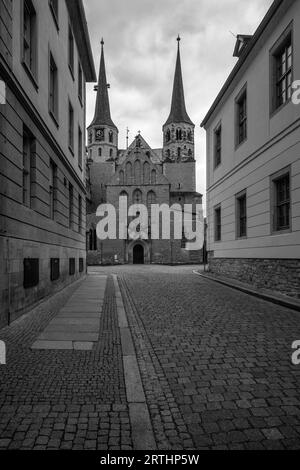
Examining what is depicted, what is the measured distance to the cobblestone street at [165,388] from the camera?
291cm

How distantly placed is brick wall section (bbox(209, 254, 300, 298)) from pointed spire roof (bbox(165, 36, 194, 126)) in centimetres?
5530

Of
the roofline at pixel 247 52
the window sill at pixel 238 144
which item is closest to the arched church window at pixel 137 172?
the roofline at pixel 247 52

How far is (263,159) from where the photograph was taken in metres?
12.5

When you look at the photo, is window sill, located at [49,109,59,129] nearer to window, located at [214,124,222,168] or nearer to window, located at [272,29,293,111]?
window, located at [272,29,293,111]

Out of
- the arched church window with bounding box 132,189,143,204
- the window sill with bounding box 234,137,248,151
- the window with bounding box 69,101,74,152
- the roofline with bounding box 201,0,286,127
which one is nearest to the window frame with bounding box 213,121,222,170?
the roofline with bounding box 201,0,286,127

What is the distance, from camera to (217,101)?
17547 millimetres

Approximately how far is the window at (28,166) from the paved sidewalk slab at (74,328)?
300cm

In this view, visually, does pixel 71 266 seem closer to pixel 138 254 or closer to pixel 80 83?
pixel 80 83

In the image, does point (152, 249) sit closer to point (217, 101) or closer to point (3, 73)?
point (217, 101)

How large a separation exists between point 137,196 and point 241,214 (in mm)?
39789

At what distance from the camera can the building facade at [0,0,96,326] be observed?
7336 mm

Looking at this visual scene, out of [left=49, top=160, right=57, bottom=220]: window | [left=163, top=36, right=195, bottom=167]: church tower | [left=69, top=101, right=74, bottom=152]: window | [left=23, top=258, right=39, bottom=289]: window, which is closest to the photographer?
[left=23, top=258, right=39, bottom=289]: window

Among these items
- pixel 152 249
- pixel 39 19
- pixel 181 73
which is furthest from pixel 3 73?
pixel 181 73
